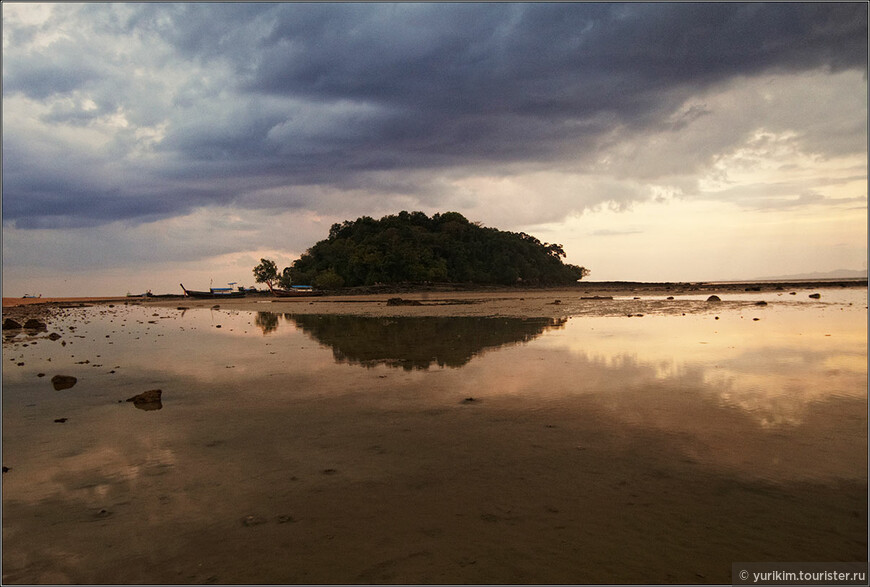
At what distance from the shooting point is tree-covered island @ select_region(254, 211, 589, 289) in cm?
9725

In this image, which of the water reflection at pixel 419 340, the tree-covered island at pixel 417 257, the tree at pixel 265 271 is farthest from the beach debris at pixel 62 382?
the tree at pixel 265 271

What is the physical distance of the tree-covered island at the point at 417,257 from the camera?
3829 inches

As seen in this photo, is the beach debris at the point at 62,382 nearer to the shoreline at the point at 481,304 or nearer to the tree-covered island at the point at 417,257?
the shoreline at the point at 481,304

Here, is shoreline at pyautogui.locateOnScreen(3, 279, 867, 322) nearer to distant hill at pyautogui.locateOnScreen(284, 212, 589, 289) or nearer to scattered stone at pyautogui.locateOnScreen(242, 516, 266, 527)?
distant hill at pyautogui.locateOnScreen(284, 212, 589, 289)

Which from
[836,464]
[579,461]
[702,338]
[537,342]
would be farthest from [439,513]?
[702,338]

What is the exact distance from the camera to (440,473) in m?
5.58

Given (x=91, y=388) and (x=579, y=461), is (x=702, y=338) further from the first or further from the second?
(x=91, y=388)

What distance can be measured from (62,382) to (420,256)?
89.3 m

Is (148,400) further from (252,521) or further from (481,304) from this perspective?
(481,304)

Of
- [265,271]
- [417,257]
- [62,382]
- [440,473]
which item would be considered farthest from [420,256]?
[440,473]

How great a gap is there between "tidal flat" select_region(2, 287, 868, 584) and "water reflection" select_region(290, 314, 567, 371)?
6.25ft

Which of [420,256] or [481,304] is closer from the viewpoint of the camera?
[481,304]

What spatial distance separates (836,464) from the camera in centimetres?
559

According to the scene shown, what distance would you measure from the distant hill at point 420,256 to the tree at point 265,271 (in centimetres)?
692
